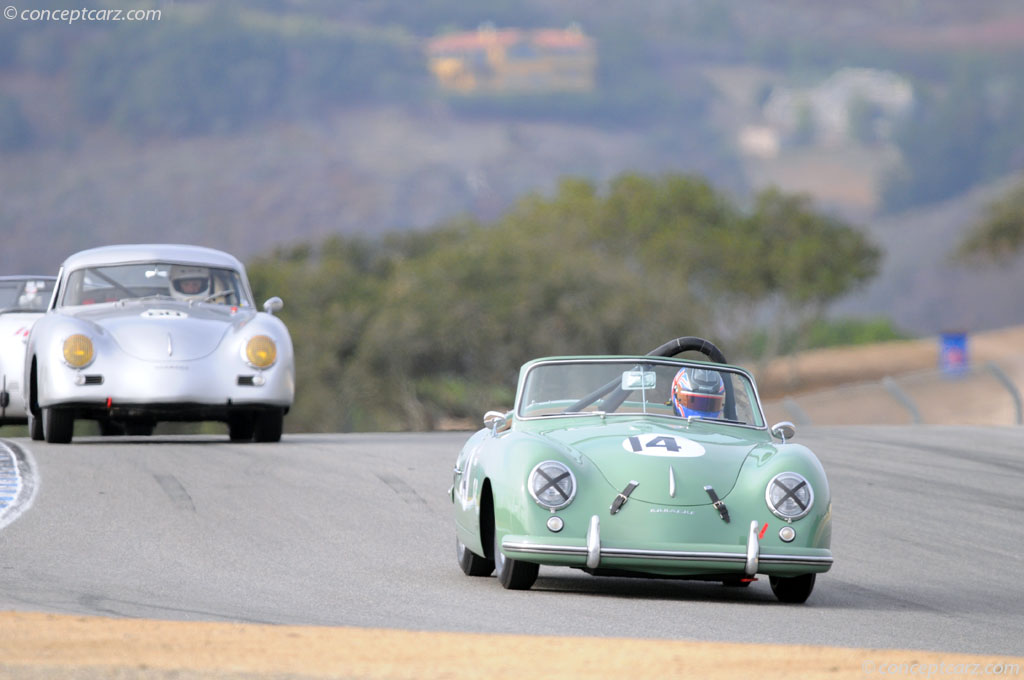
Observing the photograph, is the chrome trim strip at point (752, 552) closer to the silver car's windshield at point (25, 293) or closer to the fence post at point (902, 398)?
the silver car's windshield at point (25, 293)

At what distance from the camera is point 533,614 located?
7.64 meters

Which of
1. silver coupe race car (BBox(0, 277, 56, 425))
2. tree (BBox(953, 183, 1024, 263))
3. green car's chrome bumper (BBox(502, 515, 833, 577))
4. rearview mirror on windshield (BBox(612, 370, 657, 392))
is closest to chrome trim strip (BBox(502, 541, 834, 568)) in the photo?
green car's chrome bumper (BBox(502, 515, 833, 577))

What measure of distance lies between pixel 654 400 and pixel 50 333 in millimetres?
7542

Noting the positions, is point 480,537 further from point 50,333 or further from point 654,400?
point 50,333

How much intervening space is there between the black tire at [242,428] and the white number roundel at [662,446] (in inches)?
343

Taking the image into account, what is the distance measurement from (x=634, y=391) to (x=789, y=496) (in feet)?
4.66

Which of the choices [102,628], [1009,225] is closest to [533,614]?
[102,628]

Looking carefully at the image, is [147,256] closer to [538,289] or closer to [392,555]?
[392,555]

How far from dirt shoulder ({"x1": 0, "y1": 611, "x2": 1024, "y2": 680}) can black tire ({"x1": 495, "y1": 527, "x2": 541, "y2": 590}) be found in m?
1.69

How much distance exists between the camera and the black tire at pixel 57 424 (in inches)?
603

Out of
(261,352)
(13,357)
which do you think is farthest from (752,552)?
(13,357)

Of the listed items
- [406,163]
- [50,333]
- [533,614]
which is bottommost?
[406,163]

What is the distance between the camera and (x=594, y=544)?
315 inches
